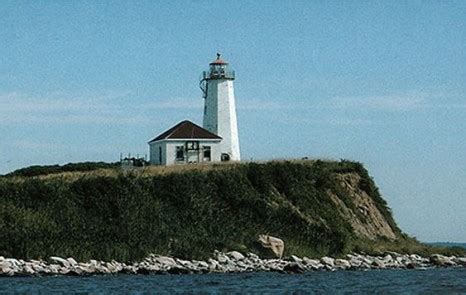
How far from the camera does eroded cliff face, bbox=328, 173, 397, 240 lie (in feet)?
190

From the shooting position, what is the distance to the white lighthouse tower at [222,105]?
66938mm

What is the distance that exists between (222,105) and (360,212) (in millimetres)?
12761

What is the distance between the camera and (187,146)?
6412cm

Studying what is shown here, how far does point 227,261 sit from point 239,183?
390 inches

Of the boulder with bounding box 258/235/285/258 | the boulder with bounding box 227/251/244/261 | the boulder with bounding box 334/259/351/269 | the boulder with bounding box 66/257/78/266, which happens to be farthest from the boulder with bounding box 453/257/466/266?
the boulder with bounding box 66/257/78/266

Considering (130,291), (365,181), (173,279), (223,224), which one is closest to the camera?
(130,291)

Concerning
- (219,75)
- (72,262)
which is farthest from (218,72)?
(72,262)

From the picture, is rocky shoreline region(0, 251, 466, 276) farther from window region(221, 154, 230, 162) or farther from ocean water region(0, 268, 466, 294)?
window region(221, 154, 230, 162)

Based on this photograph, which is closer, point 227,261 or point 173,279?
point 173,279

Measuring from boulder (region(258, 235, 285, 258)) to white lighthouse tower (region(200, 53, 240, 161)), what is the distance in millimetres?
16997

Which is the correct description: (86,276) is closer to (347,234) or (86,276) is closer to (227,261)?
(227,261)

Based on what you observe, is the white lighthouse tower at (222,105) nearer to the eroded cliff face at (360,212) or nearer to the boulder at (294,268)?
the eroded cliff face at (360,212)

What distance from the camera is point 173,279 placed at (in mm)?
38844

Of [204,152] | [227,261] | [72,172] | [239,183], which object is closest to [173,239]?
[227,261]
